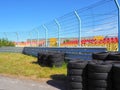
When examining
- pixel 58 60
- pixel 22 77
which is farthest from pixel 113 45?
pixel 22 77

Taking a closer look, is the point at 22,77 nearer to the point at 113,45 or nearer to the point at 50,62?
the point at 50,62

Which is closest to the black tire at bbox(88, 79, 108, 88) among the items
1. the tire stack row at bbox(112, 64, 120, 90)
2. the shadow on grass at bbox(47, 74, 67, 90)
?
the tire stack row at bbox(112, 64, 120, 90)

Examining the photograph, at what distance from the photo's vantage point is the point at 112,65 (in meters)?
9.72

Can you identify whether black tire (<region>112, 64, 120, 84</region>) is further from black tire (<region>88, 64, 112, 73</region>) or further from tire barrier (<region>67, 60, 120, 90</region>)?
black tire (<region>88, 64, 112, 73</region>)

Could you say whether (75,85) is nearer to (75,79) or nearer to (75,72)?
(75,79)

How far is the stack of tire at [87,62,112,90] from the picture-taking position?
372 inches

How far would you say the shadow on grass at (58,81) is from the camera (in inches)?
454

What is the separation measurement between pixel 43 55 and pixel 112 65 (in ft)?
30.3

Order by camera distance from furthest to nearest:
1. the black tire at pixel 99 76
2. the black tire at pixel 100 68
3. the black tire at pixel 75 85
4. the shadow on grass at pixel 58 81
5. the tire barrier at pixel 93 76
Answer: the shadow on grass at pixel 58 81 < the black tire at pixel 75 85 < the black tire at pixel 100 68 < the black tire at pixel 99 76 < the tire barrier at pixel 93 76

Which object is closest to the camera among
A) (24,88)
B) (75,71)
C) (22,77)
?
(75,71)

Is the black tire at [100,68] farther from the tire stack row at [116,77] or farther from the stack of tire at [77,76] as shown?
the stack of tire at [77,76]

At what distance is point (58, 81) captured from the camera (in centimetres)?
1255

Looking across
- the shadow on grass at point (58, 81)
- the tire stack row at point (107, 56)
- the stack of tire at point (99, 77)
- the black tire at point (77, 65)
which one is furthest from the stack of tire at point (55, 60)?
the stack of tire at point (99, 77)

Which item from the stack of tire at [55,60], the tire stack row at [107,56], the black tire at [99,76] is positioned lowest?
the black tire at [99,76]
